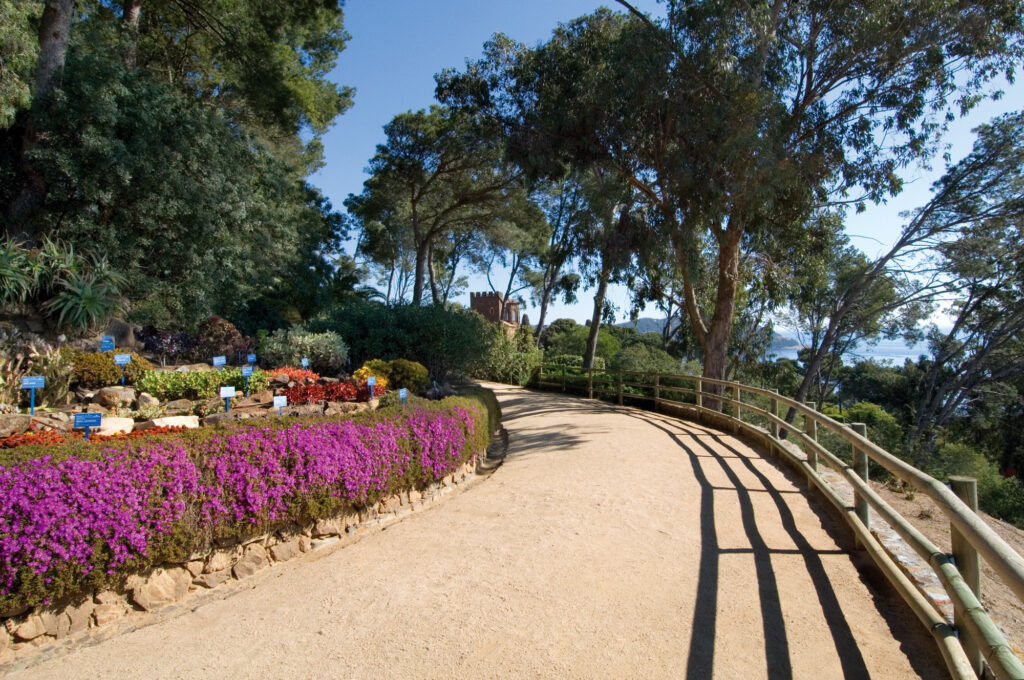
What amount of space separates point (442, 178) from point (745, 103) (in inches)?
510

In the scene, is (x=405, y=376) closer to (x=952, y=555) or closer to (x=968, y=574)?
(x=952, y=555)

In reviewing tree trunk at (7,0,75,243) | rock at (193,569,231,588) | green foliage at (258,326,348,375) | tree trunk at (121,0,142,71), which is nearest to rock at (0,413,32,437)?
rock at (193,569,231,588)

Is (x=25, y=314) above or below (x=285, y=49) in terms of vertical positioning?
below

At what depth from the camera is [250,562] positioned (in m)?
4.26

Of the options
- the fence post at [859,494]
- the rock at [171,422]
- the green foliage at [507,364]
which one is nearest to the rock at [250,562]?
the rock at [171,422]

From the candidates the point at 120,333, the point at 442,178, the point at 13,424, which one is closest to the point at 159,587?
the point at 13,424

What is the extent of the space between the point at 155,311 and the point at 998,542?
42.9ft

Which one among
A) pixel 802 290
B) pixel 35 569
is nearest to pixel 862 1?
pixel 802 290

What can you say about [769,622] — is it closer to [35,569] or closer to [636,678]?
[636,678]

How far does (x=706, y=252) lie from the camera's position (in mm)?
18156

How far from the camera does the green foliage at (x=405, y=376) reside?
9273 mm

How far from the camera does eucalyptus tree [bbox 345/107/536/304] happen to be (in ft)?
65.1

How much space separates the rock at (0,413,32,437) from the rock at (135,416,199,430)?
85 centimetres

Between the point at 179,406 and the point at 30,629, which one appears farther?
the point at 179,406
